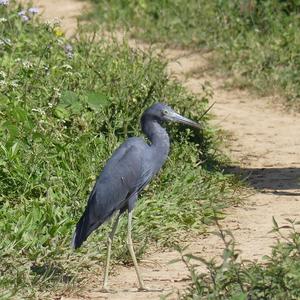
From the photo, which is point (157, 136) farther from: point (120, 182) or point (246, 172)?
point (246, 172)

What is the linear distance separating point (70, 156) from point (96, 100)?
3.16 ft

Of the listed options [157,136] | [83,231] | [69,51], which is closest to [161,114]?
[157,136]

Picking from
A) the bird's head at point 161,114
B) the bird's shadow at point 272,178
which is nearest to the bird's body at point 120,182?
the bird's head at point 161,114

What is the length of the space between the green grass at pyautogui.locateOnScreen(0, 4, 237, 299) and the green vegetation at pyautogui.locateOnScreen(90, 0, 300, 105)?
5.34 feet

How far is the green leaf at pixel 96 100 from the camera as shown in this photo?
878 centimetres

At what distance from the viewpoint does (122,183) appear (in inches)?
257

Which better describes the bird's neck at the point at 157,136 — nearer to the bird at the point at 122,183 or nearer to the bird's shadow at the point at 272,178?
the bird at the point at 122,183

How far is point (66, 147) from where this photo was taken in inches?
318

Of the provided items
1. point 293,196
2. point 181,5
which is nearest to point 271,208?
point 293,196

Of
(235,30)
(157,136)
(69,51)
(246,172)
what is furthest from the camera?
(235,30)

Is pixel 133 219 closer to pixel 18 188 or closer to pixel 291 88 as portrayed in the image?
pixel 18 188

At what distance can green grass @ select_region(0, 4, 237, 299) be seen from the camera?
266 inches

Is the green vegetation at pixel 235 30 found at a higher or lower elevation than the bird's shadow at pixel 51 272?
lower

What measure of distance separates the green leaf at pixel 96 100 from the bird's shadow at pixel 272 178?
1.09m
